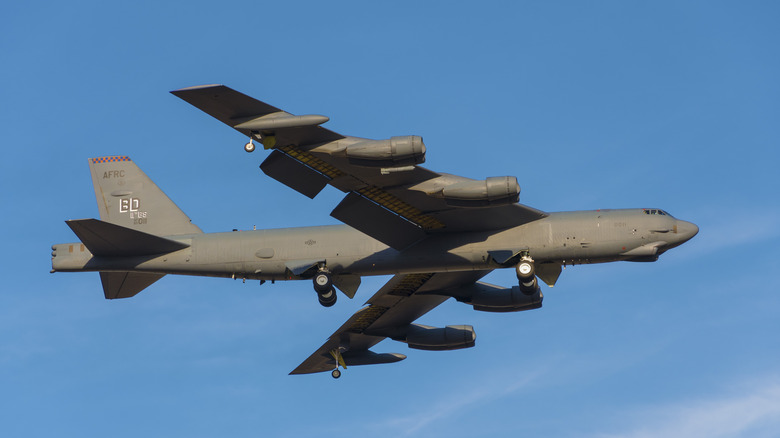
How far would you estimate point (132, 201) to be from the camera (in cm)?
4562

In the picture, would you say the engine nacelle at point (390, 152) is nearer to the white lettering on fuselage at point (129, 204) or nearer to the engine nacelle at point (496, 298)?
the engine nacelle at point (496, 298)

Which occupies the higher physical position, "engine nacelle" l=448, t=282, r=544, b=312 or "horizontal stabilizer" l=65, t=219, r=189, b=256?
"horizontal stabilizer" l=65, t=219, r=189, b=256

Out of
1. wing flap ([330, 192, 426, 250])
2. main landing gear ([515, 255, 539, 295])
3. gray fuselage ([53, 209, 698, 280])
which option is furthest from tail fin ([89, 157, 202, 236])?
main landing gear ([515, 255, 539, 295])

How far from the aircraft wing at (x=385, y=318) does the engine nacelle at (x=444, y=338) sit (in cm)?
69

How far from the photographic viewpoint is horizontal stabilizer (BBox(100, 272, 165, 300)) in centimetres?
4378

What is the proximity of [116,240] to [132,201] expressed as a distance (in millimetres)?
4607

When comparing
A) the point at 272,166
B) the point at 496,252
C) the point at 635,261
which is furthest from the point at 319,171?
the point at 635,261

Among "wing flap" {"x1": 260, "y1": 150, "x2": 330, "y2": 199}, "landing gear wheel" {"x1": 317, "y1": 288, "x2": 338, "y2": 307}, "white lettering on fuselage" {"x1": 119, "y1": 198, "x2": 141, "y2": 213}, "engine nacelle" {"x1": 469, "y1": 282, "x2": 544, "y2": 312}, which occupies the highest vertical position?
"white lettering on fuselage" {"x1": 119, "y1": 198, "x2": 141, "y2": 213}

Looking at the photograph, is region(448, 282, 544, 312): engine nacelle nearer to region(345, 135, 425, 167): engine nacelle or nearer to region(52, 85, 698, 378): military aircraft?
region(52, 85, 698, 378): military aircraft

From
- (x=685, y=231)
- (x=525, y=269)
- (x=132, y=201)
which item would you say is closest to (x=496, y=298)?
(x=525, y=269)

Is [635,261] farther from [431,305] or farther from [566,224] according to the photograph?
[431,305]

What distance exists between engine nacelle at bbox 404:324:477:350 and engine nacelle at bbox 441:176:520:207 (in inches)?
507

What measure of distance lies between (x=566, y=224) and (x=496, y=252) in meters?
2.63

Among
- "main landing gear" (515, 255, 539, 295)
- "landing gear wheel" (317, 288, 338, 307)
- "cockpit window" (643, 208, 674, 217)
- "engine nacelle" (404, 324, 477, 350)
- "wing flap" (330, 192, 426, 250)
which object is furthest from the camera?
"engine nacelle" (404, 324, 477, 350)
